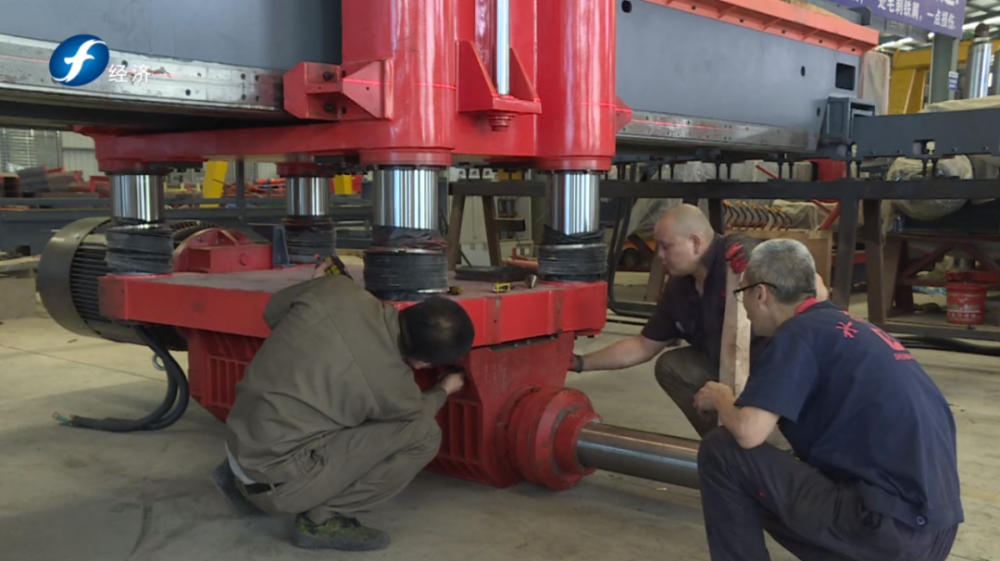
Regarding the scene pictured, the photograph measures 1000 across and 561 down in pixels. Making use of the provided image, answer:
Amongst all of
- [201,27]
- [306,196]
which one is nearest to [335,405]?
[201,27]

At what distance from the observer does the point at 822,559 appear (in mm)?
1869

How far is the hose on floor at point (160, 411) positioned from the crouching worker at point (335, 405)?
107cm

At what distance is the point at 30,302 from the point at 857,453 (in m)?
6.27

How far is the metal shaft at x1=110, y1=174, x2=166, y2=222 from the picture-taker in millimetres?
3146

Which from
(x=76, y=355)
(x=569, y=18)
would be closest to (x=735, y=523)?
(x=569, y=18)

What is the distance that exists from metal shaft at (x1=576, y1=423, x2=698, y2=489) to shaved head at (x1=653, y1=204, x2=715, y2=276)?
0.52 m

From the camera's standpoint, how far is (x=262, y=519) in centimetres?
249

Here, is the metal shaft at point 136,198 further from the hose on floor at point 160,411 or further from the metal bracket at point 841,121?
the metal bracket at point 841,121

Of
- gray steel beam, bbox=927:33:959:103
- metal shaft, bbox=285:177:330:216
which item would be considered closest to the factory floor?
metal shaft, bbox=285:177:330:216

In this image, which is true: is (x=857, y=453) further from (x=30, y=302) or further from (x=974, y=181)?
(x=30, y=302)

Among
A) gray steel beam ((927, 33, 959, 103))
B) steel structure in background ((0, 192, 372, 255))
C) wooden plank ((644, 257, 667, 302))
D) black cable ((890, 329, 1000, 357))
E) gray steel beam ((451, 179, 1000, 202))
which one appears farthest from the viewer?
gray steel beam ((927, 33, 959, 103))

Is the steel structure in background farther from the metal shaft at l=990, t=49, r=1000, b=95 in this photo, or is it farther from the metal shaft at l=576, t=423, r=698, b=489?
the metal shaft at l=990, t=49, r=1000, b=95

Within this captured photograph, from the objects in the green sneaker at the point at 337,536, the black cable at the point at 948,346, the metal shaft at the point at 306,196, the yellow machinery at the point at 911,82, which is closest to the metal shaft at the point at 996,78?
the black cable at the point at 948,346

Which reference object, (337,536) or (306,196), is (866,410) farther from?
(306,196)
